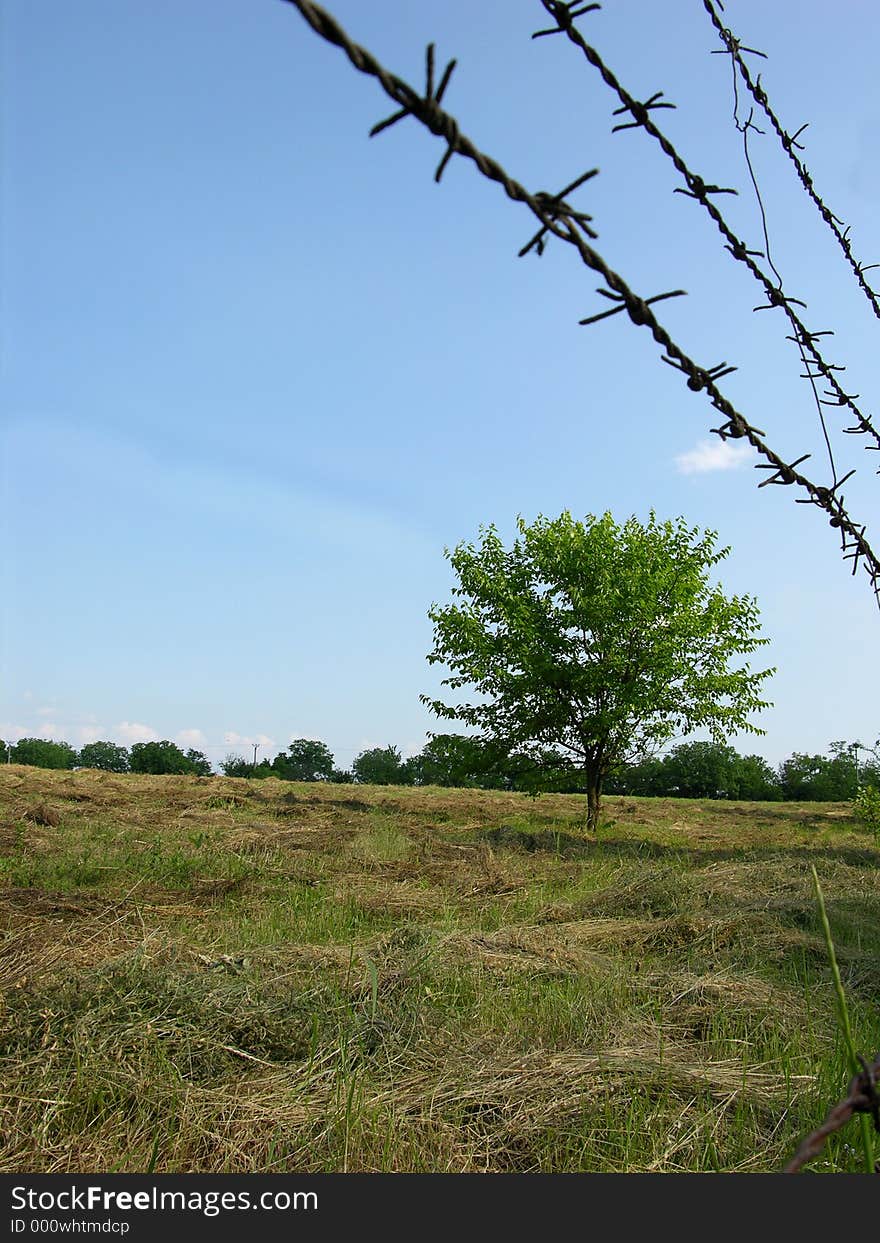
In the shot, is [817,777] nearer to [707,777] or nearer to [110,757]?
[707,777]

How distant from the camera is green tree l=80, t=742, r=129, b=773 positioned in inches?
3346

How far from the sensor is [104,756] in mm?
86875

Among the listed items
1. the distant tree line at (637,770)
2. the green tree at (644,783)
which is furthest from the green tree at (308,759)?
the green tree at (644,783)

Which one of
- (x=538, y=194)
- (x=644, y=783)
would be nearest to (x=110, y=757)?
(x=644, y=783)

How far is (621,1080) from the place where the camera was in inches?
131

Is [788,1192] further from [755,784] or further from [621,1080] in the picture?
[755,784]

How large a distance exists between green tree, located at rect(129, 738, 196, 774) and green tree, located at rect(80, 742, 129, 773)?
470 centimetres

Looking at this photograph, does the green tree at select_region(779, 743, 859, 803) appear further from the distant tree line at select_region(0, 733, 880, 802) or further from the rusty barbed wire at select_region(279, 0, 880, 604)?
the rusty barbed wire at select_region(279, 0, 880, 604)

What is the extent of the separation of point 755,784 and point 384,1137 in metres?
70.5

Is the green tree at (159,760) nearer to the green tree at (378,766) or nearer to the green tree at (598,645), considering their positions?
the green tree at (378,766)

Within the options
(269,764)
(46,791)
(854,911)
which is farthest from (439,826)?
(269,764)

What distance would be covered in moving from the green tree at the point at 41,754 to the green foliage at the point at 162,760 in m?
6.35

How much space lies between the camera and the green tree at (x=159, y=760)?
78.2 metres

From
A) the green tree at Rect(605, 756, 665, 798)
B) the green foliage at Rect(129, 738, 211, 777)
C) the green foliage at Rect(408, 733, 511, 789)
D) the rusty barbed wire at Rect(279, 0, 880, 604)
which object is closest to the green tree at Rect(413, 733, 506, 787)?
the green foliage at Rect(408, 733, 511, 789)
